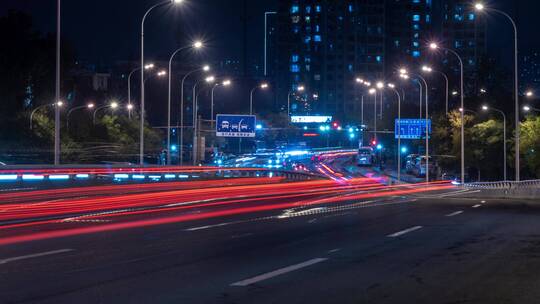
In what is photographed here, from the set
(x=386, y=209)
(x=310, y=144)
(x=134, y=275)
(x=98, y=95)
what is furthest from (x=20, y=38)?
(x=310, y=144)

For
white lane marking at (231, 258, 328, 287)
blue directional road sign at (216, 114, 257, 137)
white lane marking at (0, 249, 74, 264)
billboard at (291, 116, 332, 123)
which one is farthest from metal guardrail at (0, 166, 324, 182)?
billboard at (291, 116, 332, 123)

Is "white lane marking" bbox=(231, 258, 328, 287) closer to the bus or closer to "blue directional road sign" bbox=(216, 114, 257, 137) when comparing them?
"blue directional road sign" bbox=(216, 114, 257, 137)

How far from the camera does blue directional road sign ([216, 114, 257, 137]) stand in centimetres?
6391

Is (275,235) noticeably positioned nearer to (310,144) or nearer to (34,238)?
(34,238)

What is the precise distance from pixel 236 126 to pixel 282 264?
51573 millimetres

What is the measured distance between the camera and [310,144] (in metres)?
151

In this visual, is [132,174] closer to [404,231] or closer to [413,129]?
[404,231]

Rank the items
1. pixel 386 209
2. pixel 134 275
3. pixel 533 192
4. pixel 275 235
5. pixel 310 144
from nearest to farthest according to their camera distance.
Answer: pixel 134 275
pixel 275 235
pixel 386 209
pixel 533 192
pixel 310 144

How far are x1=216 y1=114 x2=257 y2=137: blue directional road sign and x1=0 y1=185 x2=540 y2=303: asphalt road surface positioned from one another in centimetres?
4258

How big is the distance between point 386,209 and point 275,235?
10.5 meters

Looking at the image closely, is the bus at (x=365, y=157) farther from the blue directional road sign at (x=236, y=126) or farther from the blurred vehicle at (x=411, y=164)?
the blue directional road sign at (x=236, y=126)

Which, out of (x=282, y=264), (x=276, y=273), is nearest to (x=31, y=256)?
(x=282, y=264)

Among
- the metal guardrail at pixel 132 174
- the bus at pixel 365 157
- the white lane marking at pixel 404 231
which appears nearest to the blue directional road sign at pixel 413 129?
the bus at pixel 365 157

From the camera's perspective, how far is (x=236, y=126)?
6431cm
